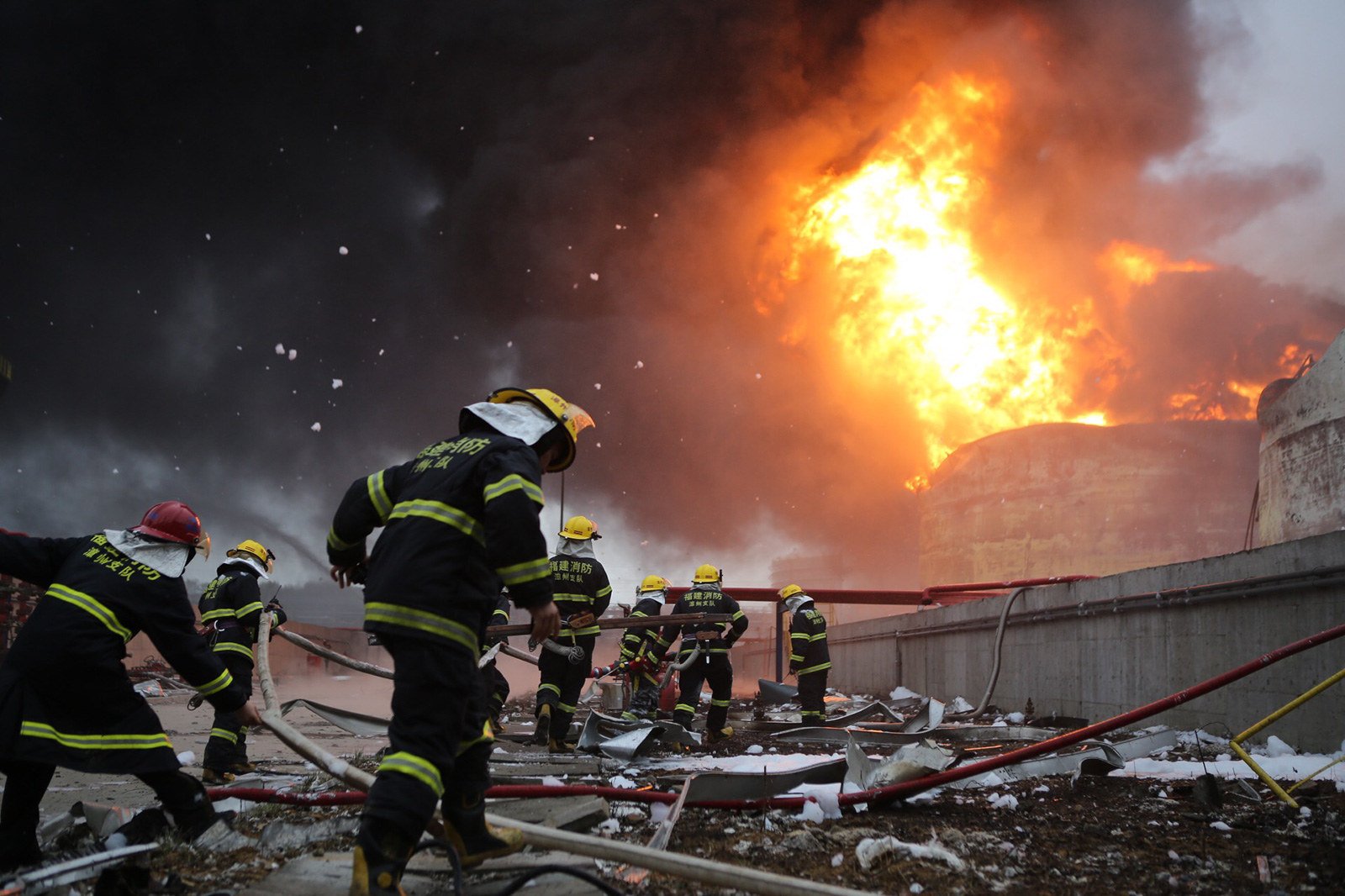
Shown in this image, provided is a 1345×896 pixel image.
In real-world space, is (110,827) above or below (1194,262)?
below

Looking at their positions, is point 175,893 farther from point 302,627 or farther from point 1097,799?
point 302,627

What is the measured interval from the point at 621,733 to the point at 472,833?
3.78 metres

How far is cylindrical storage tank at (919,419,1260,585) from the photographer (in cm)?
2833

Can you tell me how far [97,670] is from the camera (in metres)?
3.18

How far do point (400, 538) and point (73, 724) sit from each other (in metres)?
1.48

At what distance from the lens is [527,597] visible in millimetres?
2693

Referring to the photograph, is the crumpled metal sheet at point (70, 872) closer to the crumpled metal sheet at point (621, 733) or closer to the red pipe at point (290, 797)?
the red pipe at point (290, 797)

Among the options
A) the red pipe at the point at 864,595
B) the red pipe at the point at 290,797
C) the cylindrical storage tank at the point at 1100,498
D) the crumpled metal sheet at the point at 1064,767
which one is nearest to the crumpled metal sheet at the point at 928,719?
the crumpled metal sheet at the point at 1064,767

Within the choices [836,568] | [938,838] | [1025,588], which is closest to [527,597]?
[938,838]

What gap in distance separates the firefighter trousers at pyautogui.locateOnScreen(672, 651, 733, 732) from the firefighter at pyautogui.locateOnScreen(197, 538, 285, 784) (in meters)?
3.46

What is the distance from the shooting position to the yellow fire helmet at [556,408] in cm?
321

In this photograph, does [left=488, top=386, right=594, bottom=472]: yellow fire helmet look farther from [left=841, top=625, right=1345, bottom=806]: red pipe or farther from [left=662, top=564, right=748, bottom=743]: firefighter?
[left=662, top=564, right=748, bottom=743]: firefighter

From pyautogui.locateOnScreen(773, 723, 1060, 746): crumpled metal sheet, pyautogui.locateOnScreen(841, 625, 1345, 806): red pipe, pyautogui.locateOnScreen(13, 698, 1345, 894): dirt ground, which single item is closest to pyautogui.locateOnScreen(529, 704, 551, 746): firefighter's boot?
pyautogui.locateOnScreen(773, 723, 1060, 746): crumpled metal sheet

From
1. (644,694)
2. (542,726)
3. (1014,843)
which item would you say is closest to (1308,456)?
(644,694)
